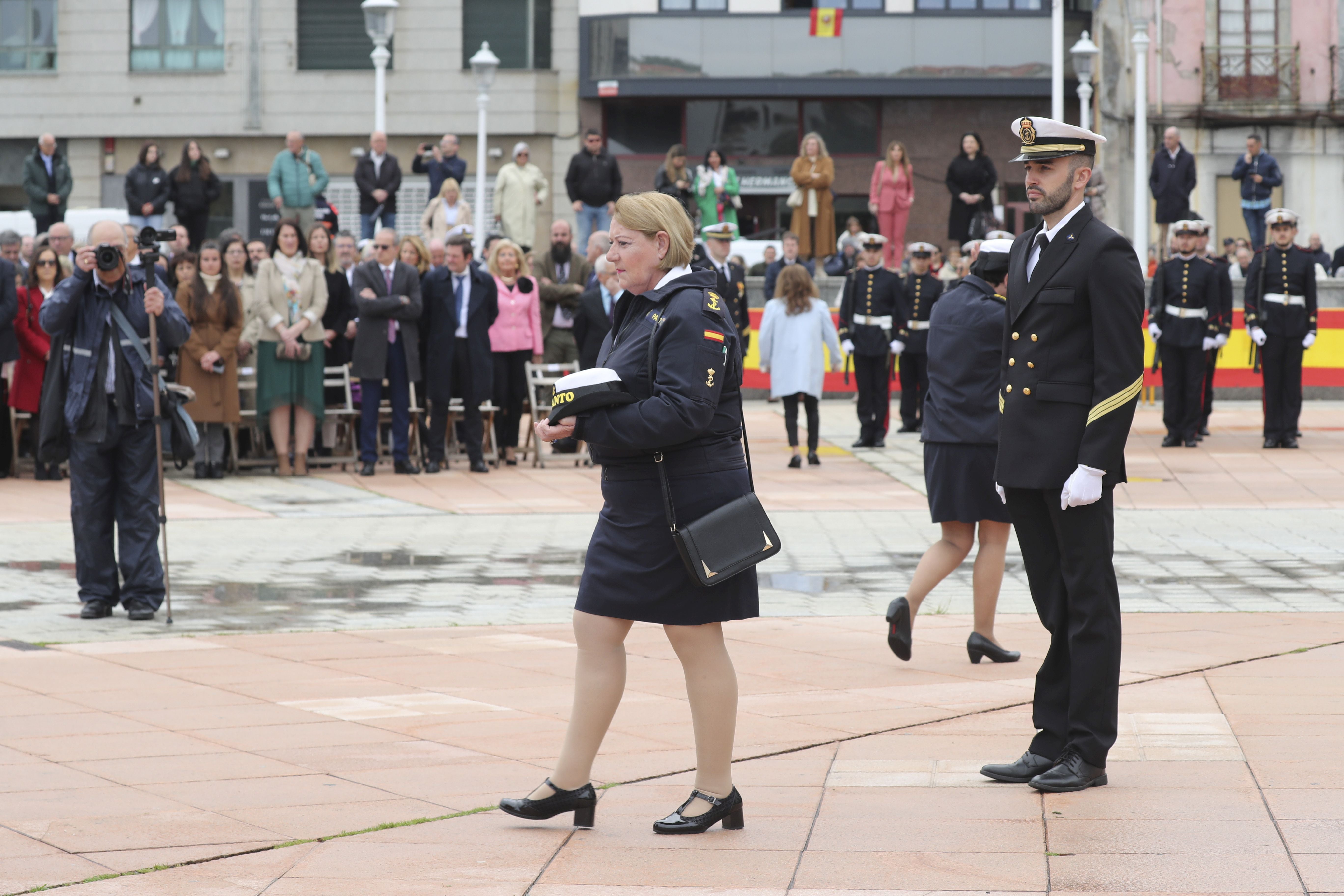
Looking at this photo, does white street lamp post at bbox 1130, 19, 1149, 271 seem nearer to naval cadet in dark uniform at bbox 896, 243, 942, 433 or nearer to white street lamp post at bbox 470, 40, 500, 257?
naval cadet in dark uniform at bbox 896, 243, 942, 433

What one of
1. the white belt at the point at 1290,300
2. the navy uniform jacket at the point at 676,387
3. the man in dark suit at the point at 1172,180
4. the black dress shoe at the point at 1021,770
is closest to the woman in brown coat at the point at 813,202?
the man in dark suit at the point at 1172,180

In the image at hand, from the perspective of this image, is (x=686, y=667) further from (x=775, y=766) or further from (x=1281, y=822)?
(x=1281, y=822)

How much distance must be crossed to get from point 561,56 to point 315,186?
47.9 feet

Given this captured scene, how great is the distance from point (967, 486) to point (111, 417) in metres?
4.48

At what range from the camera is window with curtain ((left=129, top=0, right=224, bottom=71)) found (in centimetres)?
3772

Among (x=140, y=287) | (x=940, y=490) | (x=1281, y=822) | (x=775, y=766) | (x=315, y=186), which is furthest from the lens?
(x=315, y=186)

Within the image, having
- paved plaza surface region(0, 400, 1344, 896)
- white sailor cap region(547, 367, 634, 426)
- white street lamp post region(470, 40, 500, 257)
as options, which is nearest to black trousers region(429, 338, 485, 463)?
paved plaza surface region(0, 400, 1344, 896)

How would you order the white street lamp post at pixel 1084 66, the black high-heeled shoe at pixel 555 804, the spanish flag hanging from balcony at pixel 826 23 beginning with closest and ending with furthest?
1. the black high-heeled shoe at pixel 555 804
2. the white street lamp post at pixel 1084 66
3. the spanish flag hanging from balcony at pixel 826 23

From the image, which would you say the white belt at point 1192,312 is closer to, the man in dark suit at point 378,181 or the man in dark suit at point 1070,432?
the man in dark suit at point 378,181

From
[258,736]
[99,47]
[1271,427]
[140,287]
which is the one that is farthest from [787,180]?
Result: [258,736]

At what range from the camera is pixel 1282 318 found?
19.1 meters

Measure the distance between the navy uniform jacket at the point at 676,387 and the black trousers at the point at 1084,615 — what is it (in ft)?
3.54

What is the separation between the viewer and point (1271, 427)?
18781mm

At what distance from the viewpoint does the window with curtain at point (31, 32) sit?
37.8 meters
